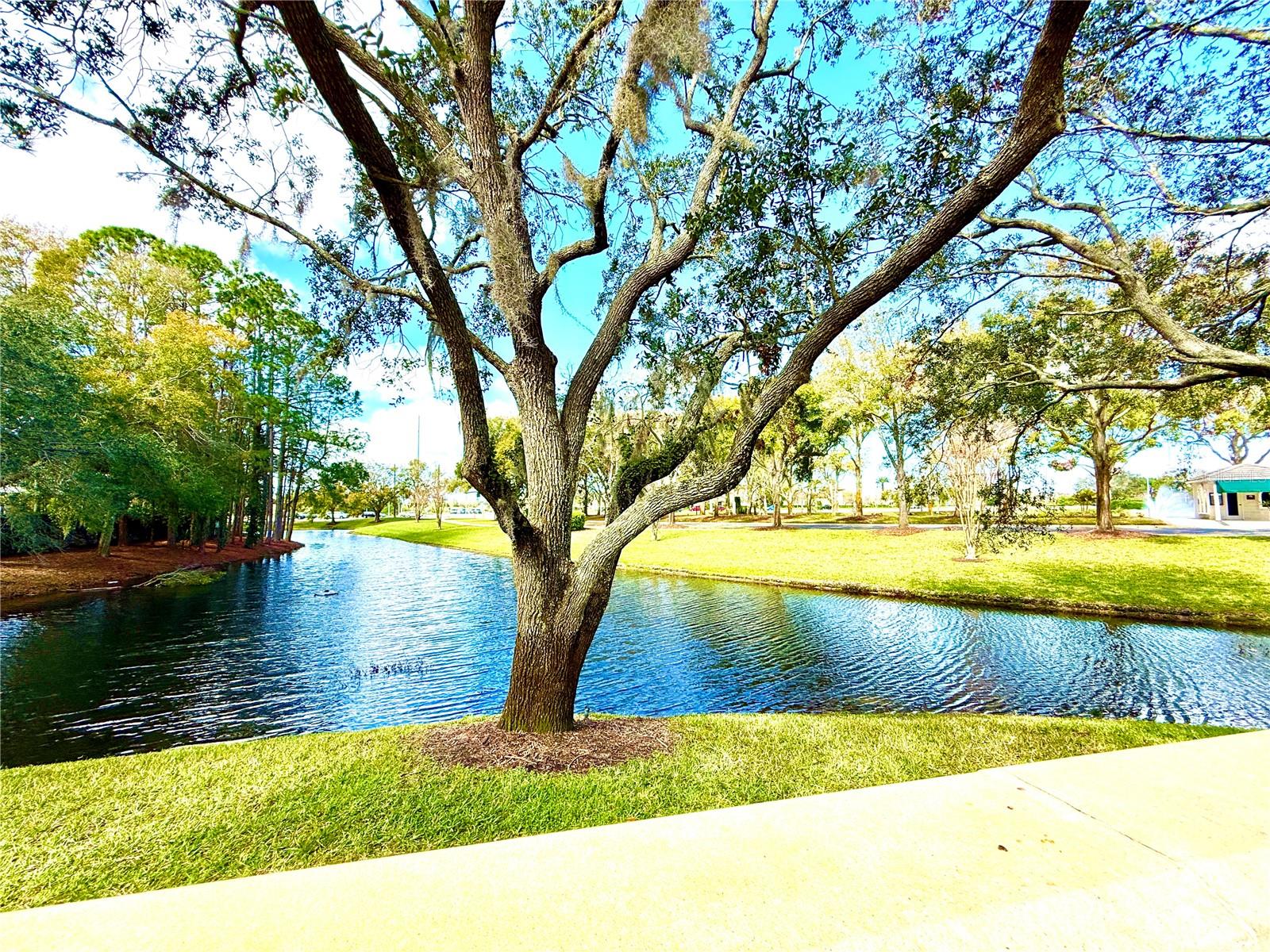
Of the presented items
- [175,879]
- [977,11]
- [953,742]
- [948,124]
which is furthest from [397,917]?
[977,11]

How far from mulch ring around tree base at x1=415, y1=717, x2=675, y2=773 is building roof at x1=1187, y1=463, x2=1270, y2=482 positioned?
38.1 m

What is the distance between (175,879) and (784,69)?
22.1 ft

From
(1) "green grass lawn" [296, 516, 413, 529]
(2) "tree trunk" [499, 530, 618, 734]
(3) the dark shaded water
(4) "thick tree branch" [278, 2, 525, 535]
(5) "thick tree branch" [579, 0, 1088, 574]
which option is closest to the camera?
(4) "thick tree branch" [278, 2, 525, 535]

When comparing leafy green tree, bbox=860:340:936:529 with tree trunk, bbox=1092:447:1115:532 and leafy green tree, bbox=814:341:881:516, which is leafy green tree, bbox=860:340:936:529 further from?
tree trunk, bbox=1092:447:1115:532

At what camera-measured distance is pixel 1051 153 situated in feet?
20.3

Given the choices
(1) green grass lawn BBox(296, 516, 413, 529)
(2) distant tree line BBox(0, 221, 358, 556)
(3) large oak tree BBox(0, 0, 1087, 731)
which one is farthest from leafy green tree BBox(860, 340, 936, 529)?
(1) green grass lawn BBox(296, 516, 413, 529)

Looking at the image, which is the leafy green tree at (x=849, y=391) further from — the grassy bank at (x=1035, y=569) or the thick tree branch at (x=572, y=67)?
the thick tree branch at (x=572, y=67)

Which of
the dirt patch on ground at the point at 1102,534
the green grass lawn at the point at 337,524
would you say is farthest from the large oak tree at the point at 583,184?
the green grass lawn at the point at 337,524

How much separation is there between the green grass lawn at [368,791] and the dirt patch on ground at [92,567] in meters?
14.6

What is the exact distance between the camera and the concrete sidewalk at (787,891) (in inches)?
64.7

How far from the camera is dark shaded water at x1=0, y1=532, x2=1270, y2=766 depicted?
19.7 ft

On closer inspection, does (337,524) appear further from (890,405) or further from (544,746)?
(544,746)

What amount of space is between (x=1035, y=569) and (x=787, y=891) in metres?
15.2

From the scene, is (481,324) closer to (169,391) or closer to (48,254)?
(169,391)
